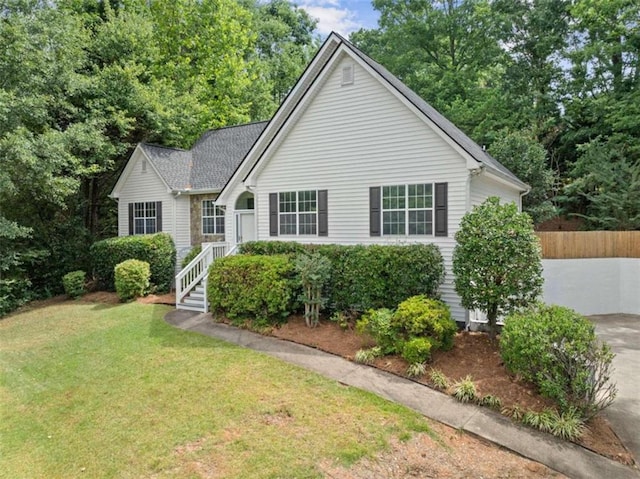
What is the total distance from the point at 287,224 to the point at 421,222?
4.37 m

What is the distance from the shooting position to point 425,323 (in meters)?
6.95

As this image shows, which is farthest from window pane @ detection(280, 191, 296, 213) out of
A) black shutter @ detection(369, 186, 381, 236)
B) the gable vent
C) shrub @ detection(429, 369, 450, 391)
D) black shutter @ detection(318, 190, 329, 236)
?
shrub @ detection(429, 369, 450, 391)

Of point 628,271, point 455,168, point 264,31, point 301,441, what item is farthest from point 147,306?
point 264,31

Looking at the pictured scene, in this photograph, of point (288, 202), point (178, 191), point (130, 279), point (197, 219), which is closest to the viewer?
point (288, 202)

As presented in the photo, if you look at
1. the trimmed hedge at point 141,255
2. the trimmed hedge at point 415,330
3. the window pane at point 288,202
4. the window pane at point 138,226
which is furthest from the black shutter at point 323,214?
the window pane at point 138,226

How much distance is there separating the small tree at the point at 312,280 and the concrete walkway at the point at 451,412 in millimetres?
1084

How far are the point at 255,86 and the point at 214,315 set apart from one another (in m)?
Result: 22.1

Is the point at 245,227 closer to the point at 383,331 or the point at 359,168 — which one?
the point at 359,168

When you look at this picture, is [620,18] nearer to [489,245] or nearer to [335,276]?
[489,245]

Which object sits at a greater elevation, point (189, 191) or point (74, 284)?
point (189, 191)

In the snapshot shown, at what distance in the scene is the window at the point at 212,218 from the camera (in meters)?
15.7

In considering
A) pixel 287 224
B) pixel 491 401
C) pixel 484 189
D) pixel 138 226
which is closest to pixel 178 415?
pixel 491 401

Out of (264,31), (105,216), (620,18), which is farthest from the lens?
(264,31)

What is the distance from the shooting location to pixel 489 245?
23.2 ft
